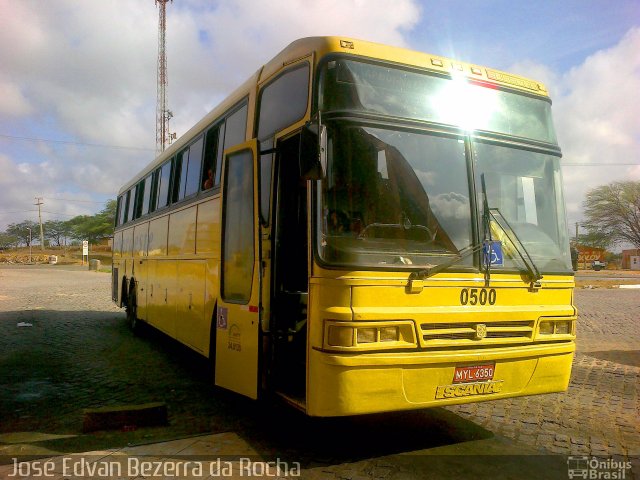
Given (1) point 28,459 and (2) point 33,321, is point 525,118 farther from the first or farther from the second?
(2) point 33,321

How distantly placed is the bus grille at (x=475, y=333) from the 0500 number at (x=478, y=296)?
177 mm

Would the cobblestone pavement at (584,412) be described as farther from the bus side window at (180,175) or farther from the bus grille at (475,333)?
the bus side window at (180,175)

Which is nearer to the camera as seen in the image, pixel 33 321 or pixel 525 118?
pixel 525 118

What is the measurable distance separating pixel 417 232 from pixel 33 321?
→ 12299mm

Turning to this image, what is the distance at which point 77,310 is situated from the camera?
664 inches

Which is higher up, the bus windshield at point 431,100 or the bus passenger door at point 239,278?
the bus windshield at point 431,100

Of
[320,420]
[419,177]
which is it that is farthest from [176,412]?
[419,177]

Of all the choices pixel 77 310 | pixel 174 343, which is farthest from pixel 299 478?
pixel 77 310

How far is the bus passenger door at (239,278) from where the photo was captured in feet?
17.0

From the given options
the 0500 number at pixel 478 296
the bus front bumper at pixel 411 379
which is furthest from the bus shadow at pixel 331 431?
the 0500 number at pixel 478 296

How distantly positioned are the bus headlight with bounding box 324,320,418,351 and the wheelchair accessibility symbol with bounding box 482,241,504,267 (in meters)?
0.97

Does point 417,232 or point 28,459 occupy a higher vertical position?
point 417,232

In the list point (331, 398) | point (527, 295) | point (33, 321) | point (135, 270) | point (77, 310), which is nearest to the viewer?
point (331, 398)

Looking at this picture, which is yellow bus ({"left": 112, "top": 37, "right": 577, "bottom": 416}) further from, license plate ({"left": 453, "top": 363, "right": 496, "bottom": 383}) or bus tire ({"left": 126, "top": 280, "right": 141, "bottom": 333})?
bus tire ({"left": 126, "top": 280, "right": 141, "bottom": 333})
